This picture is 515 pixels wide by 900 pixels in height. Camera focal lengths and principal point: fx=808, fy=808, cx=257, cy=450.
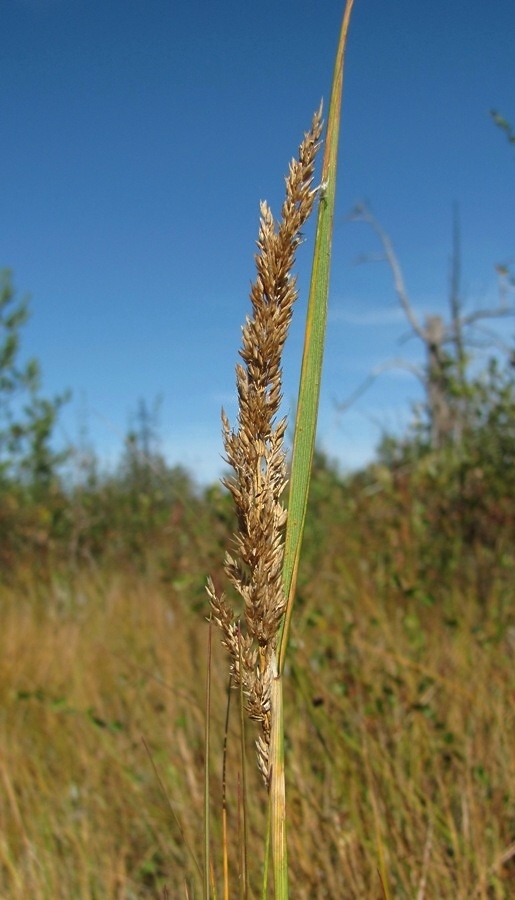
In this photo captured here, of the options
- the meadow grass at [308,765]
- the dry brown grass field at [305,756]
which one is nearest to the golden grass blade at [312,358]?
the dry brown grass field at [305,756]

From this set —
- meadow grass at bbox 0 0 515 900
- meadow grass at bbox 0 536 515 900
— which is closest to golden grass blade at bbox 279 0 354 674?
meadow grass at bbox 0 0 515 900

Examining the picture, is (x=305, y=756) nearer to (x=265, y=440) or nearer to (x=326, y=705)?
(x=326, y=705)

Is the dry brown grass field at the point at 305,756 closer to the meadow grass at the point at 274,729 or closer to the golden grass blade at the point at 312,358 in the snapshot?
the meadow grass at the point at 274,729

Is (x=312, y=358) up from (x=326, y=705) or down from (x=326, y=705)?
up

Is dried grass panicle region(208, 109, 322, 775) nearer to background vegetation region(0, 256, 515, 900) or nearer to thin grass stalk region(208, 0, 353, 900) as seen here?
thin grass stalk region(208, 0, 353, 900)

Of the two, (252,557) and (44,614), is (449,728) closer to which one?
(252,557)

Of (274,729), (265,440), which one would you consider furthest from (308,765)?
(265,440)
